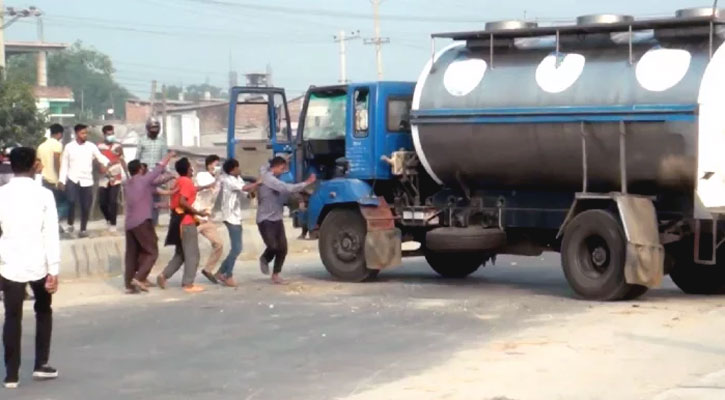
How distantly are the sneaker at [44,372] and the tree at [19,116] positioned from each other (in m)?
40.9

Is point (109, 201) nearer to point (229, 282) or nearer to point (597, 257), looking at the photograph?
point (229, 282)

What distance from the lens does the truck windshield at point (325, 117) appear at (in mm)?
18250

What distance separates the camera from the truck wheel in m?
18.4

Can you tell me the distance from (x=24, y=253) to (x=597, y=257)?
7.27 meters

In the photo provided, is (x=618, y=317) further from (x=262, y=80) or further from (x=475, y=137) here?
(x=262, y=80)

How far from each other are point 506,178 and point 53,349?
20.5 ft

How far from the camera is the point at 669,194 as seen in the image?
Result: 15.0m

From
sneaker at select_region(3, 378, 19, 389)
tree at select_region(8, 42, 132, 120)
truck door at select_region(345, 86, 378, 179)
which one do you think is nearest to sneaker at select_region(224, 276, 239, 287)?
truck door at select_region(345, 86, 378, 179)

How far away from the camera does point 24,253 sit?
10133 mm

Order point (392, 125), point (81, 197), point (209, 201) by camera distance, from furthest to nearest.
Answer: point (81, 197) < point (392, 125) < point (209, 201)

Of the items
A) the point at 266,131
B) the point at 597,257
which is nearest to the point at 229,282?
the point at 266,131

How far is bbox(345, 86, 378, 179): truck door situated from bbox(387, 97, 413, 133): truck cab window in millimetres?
234

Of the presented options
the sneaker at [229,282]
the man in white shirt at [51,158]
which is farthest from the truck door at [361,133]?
the man in white shirt at [51,158]

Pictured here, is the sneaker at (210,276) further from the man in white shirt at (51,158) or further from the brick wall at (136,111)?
the brick wall at (136,111)
